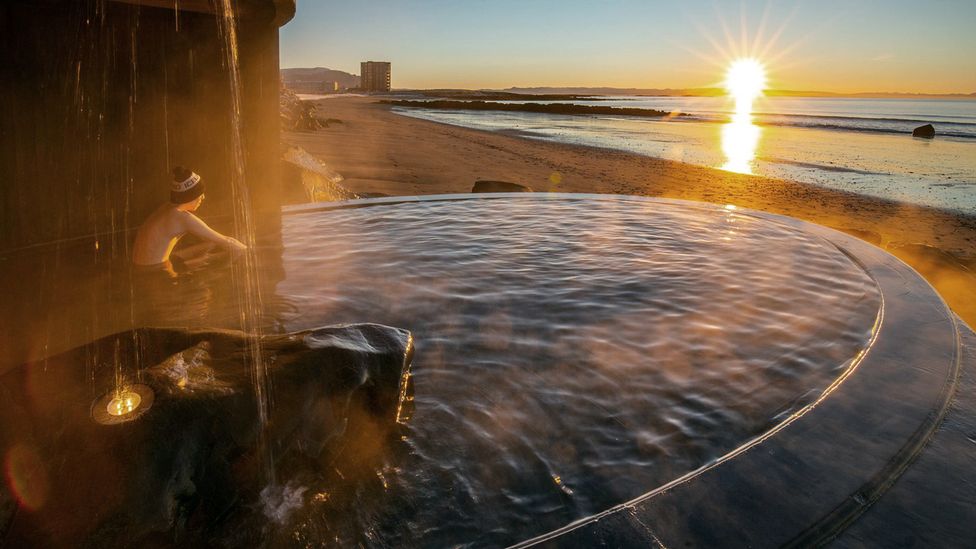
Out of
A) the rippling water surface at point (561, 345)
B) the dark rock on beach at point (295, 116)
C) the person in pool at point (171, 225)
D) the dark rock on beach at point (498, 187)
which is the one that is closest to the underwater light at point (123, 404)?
the rippling water surface at point (561, 345)

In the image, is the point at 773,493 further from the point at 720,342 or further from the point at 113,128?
the point at 113,128

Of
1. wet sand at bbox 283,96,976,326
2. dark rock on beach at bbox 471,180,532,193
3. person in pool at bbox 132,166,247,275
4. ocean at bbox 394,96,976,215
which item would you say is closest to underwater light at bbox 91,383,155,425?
person in pool at bbox 132,166,247,275

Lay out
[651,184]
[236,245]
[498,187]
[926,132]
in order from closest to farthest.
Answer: [236,245] → [498,187] → [651,184] → [926,132]

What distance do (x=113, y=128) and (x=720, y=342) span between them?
629 cm

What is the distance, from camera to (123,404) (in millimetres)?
2084

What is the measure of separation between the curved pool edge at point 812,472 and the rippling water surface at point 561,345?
186mm

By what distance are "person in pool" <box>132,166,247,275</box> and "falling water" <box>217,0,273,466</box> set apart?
1.84 ft

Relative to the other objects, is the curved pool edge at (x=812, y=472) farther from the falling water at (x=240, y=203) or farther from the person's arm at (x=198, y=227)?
the person's arm at (x=198, y=227)

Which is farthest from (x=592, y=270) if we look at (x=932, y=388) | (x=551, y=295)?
(x=932, y=388)

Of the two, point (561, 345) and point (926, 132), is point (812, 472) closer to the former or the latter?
point (561, 345)

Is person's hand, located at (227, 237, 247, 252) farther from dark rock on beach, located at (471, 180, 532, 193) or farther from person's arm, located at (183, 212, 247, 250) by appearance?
dark rock on beach, located at (471, 180, 532, 193)

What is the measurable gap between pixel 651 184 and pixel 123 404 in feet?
55.1

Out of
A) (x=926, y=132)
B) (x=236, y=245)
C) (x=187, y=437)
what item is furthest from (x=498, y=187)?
(x=926, y=132)

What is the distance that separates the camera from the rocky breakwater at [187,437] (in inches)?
74.1
